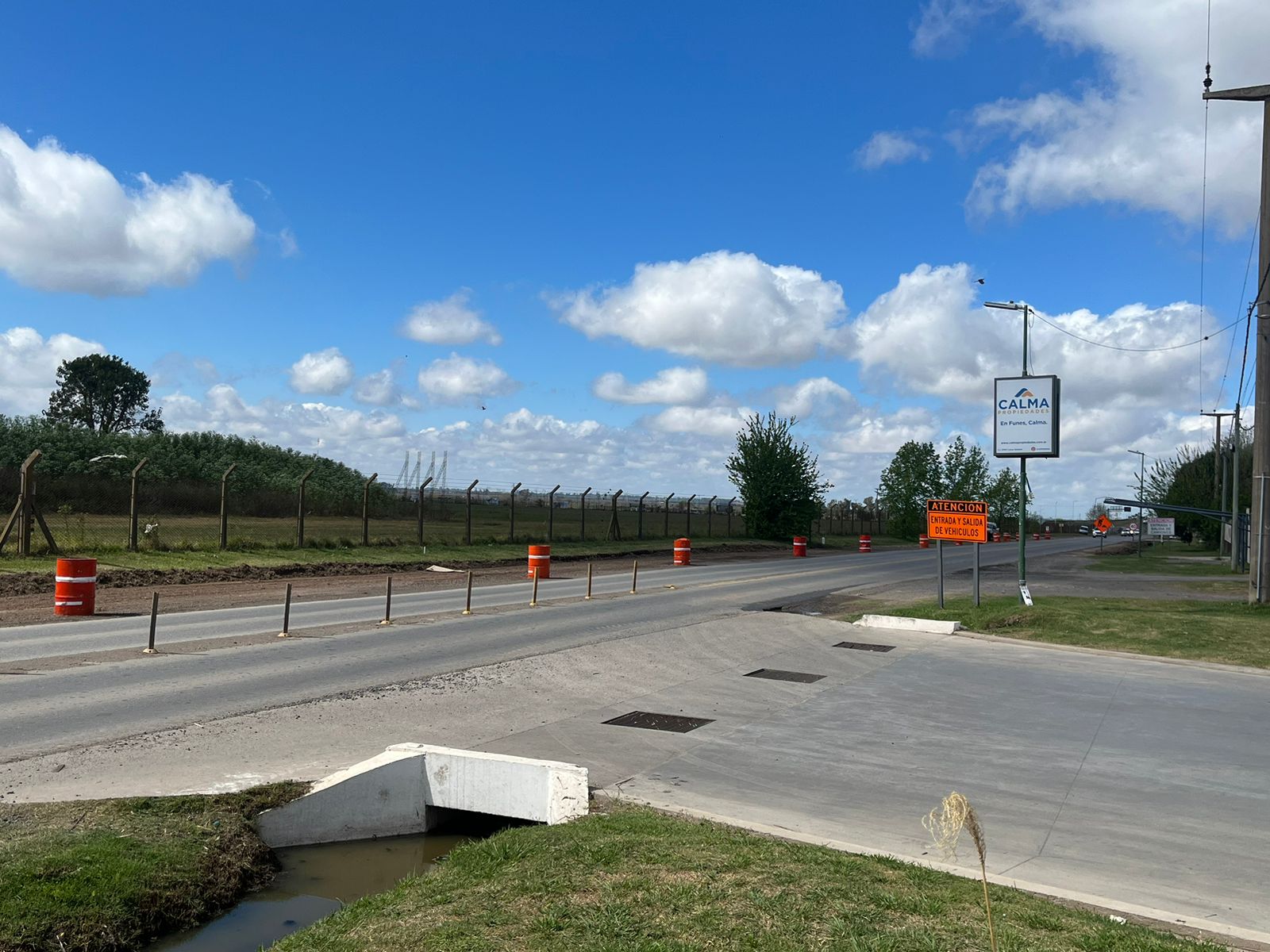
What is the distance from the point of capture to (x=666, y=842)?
5.78 metres

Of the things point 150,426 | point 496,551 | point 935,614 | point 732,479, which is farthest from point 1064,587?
point 150,426

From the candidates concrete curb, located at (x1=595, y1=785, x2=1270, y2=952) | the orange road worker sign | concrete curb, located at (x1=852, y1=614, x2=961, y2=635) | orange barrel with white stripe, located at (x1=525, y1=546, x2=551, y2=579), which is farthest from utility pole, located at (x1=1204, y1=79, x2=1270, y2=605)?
concrete curb, located at (x1=595, y1=785, x2=1270, y2=952)

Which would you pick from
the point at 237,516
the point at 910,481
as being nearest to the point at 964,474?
the point at 910,481

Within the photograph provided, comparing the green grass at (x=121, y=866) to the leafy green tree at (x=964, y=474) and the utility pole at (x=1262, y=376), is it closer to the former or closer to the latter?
the utility pole at (x=1262, y=376)

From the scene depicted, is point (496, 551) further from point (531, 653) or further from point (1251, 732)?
point (1251, 732)

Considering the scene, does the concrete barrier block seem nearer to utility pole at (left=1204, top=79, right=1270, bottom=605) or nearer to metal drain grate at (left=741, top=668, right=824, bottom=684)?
metal drain grate at (left=741, top=668, right=824, bottom=684)

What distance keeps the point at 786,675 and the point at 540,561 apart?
13.2m

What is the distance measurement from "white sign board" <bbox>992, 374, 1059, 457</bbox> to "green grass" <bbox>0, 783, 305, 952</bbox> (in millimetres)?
22420

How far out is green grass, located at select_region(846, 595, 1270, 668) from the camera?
16734 millimetres

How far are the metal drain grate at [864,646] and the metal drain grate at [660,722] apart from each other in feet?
21.8

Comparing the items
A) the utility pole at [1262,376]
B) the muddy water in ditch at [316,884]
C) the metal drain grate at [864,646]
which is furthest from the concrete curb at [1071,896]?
the utility pole at [1262,376]

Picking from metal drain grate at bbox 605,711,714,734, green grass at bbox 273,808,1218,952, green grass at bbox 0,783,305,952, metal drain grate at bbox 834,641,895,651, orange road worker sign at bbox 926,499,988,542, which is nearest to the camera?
green grass at bbox 273,808,1218,952

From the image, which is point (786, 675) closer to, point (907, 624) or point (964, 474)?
point (907, 624)

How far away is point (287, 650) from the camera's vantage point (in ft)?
46.2
